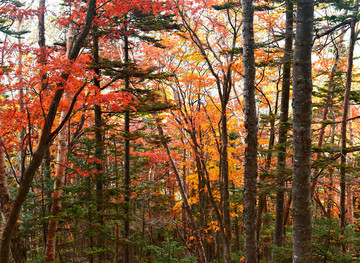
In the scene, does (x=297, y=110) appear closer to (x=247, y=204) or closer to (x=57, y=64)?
(x=247, y=204)

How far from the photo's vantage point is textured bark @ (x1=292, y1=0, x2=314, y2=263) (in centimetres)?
335

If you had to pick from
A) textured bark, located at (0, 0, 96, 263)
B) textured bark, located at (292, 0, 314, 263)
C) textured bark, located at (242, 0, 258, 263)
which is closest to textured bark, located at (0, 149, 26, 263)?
textured bark, located at (0, 0, 96, 263)

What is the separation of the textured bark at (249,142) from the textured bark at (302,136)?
96 centimetres

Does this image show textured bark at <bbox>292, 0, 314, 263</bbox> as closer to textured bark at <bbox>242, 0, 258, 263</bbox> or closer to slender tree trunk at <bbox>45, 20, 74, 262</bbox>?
textured bark at <bbox>242, 0, 258, 263</bbox>

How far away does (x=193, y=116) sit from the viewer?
32.1 ft

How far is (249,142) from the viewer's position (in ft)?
14.5

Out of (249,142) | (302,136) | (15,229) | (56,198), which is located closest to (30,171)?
(56,198)

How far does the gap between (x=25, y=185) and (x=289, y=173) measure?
4077mm

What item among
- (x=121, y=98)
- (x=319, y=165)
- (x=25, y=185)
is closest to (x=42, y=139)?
(x=25, y=185)

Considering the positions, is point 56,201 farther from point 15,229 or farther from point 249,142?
point 249,142

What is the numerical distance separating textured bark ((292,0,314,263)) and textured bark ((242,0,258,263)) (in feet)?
3.13

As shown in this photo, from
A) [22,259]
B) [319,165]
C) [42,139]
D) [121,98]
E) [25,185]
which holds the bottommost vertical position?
[22,259]

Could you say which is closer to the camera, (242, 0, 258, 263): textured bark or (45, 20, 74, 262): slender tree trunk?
(242, 0, 258, 263): textured bark

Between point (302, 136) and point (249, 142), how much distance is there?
1.11m
